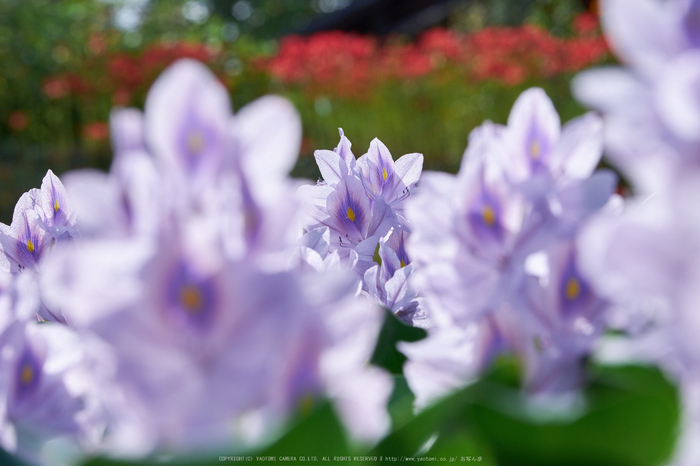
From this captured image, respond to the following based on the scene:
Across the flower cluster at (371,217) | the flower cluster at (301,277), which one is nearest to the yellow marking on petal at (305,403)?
the flower cluster at (301,277)

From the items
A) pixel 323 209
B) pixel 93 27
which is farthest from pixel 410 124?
pixel 323 209

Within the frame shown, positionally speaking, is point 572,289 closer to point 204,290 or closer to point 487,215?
point 487,215

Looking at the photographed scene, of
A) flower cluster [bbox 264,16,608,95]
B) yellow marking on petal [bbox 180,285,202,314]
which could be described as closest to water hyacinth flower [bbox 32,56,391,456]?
yellow marking on petal [bbox 180,285,202,314]

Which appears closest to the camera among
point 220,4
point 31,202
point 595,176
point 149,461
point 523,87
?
point 149,461

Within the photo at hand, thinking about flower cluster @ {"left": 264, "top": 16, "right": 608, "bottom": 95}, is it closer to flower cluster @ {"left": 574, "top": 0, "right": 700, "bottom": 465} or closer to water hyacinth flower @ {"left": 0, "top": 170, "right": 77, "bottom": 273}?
water hyacinth flower @ {"left": 0, "top": 170, "right": 77, "bottom": 273}

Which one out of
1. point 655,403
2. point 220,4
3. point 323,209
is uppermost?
point 655,403

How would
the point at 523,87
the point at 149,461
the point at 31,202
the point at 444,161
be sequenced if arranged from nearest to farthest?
the point at 149,461
the point at 31,202
the point at 523,87
the point at 444,161

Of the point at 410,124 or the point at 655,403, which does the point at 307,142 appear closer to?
the point at 410,124
